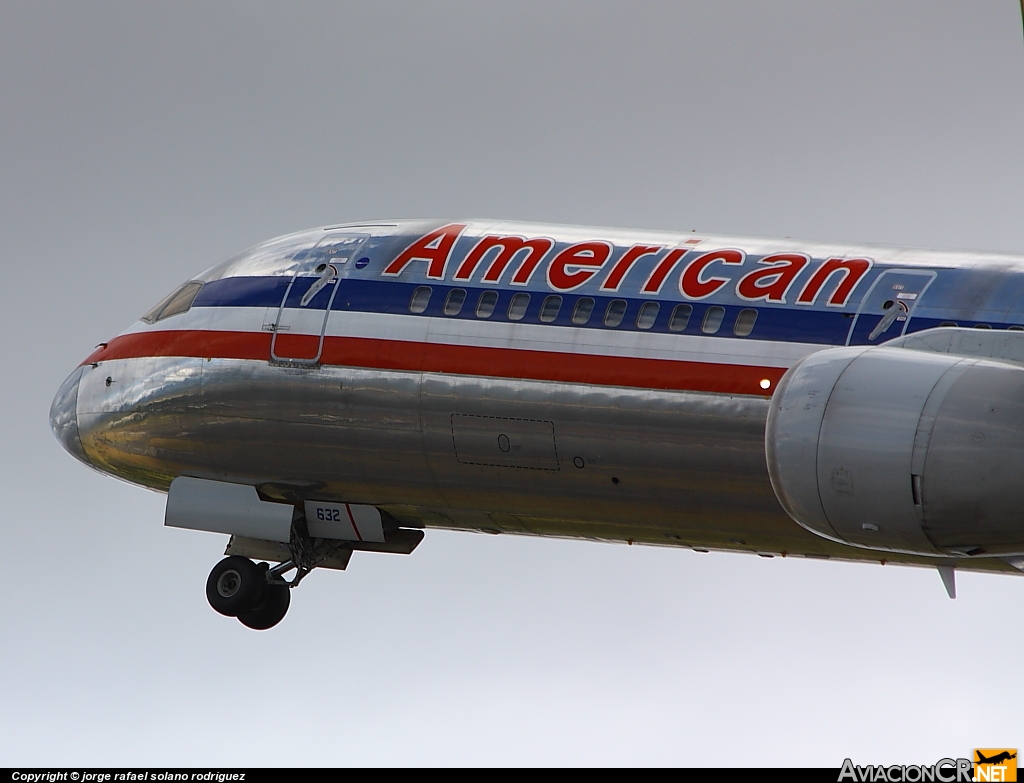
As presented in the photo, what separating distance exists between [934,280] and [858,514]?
18.1 ft

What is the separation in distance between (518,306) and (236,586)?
8423 mm

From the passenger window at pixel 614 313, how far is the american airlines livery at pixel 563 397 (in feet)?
0.11

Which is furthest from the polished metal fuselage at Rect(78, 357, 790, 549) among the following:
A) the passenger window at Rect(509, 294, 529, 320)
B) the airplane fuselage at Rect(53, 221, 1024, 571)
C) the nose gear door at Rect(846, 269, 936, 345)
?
the nose gear door at Rect(846, 269, 936, 345)

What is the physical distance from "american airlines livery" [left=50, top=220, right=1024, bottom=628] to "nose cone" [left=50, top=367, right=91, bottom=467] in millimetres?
52

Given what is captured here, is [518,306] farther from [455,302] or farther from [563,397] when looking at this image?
[563,397]

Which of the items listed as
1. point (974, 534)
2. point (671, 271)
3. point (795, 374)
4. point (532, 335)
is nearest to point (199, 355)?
point (532, 335)

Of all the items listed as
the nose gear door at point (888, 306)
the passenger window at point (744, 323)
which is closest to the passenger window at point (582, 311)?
the passenger window at point (744, 323)

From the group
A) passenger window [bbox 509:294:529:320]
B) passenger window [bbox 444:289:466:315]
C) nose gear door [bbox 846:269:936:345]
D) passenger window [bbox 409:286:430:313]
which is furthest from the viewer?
passenger window [bbox 409:286:430:313]

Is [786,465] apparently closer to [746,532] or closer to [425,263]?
[746,532]

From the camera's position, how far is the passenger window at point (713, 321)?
30469 mm

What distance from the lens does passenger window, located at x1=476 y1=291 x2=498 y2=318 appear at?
3238 centimetres

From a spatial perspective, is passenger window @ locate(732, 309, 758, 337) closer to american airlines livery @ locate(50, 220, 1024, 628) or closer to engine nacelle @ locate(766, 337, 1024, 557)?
american airlines livery @ locate(50, 220, 1024, 628)

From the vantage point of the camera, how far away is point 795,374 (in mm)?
26312

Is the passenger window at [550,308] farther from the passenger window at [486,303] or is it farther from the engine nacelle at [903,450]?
the engine nacelle at [903,450]
